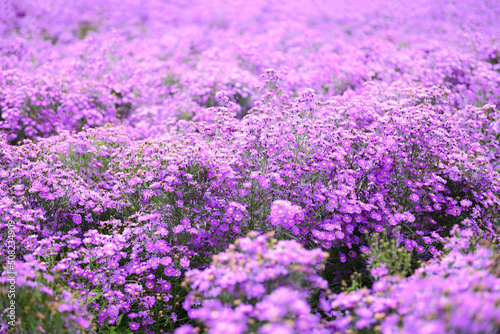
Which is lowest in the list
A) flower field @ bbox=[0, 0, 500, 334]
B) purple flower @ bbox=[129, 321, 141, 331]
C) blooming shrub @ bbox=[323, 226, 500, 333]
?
blooming shrub @ bbox=[323, 226, 500, 333]

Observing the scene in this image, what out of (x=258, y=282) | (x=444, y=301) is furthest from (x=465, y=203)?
(x=258, y=282)

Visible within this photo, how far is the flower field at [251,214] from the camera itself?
246cm

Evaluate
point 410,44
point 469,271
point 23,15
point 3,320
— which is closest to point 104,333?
point 3,320

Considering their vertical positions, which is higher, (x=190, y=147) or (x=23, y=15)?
(x=23, y=15)

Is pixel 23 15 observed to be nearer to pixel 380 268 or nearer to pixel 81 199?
pixel 81 199

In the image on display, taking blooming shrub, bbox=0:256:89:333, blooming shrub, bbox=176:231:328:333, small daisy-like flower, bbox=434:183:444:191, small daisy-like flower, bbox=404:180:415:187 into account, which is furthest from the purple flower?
small daisy-like flower, bbox=434:183:444:191

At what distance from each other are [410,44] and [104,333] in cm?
1083

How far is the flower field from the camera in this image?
246cm

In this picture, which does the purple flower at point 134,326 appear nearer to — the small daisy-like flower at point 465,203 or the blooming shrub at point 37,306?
the blooming shrub at point 37,306

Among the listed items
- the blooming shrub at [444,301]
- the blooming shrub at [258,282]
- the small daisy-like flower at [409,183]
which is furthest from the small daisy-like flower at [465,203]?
the blooming shrub at [258,282]

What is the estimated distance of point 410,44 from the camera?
11.0 meters

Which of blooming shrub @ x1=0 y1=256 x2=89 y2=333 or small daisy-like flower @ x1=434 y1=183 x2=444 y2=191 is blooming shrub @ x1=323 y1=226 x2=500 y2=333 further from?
blooming shrub @ x1=0 y1=256 x2=89 y2=333

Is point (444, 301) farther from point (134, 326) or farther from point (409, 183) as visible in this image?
point (134, 326)

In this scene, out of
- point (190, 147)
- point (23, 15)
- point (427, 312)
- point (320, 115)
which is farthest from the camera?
point (23, 15)
